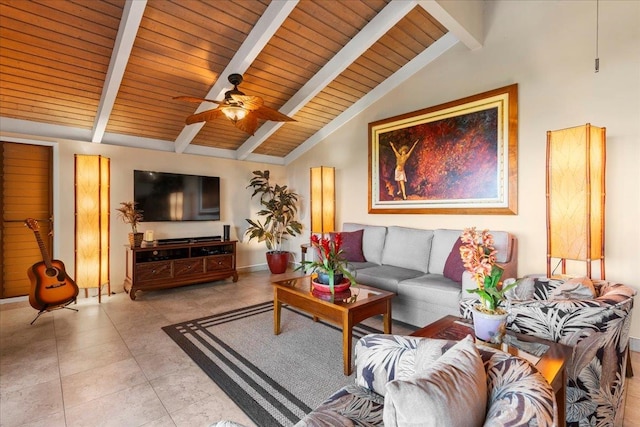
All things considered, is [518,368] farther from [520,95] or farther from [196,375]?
[520,95]

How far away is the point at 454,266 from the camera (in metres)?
3.11

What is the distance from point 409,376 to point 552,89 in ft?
10.8

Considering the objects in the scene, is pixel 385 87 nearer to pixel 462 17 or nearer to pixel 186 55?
pixel 462 17

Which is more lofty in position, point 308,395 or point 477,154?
point 477,154

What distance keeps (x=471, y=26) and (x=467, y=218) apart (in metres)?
2.13

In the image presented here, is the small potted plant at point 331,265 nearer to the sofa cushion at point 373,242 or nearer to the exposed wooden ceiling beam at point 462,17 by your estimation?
the sofa cushion at point 373,242

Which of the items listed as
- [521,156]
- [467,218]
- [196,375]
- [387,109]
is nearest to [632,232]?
[521,156]

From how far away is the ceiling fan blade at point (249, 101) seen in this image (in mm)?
2963

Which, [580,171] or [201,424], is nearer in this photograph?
[201,424]

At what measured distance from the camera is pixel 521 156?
3254mm

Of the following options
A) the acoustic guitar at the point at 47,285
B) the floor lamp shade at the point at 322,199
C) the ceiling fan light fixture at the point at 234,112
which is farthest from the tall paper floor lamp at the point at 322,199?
the acoustic guitar at the point at 47,285

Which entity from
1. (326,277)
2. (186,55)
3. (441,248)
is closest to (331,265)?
(326,277)

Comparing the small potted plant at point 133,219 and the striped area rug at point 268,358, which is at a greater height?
the small potted plant at point 133,219

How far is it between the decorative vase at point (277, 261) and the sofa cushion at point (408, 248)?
7.10 ft
